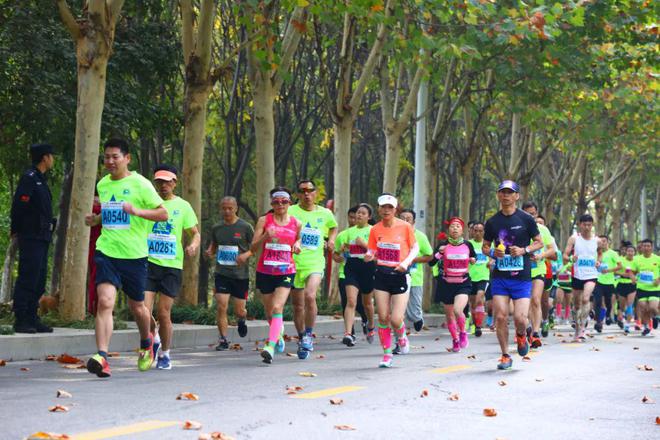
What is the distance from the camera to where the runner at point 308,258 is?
14508 millimetres

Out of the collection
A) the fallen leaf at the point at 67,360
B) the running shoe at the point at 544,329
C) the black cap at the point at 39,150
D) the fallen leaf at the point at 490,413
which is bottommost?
the fallen leaf at the point at 490,413

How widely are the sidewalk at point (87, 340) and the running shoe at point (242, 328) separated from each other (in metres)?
0.62

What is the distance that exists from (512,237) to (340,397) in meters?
4.30

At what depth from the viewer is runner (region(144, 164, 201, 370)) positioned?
12.0 meters

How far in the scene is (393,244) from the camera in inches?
527

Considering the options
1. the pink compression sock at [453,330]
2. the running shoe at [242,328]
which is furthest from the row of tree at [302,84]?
the pink compression sock at [453,330]

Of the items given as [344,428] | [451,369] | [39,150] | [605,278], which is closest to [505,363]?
[451,369]

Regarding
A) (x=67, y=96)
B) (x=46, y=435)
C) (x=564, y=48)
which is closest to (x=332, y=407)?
(x=46, y=435)

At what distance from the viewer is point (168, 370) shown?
11805 millimetres

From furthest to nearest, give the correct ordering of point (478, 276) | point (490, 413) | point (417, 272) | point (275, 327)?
point (478, 276)
point (417, 272)
point (275, 327)
point (490, 413)

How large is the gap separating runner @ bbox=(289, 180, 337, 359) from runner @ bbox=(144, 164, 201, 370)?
8.32 feet

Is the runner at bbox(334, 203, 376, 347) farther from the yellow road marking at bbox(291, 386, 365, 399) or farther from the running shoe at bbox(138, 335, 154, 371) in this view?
the yellow road marking at bbox(291, 386, 365, 399)

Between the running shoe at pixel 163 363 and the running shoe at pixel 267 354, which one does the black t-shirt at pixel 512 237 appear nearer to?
the running shoe at pixel 267 354

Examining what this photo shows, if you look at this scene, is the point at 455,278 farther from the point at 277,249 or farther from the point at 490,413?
the point at 490,413
